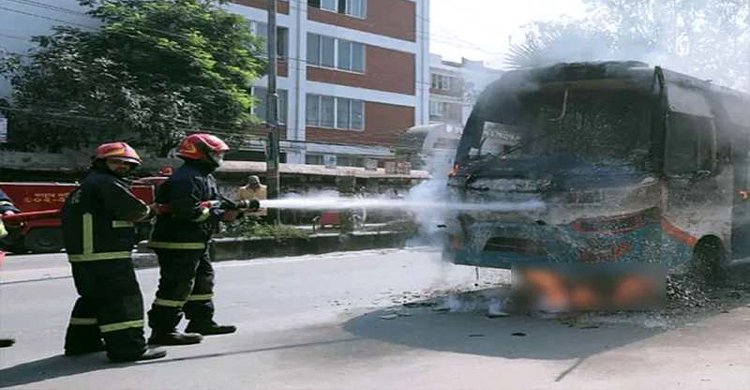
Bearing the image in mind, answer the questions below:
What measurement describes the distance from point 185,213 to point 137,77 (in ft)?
61.0

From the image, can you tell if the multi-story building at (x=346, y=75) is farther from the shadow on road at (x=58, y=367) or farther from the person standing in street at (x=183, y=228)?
the shadow on road at (x=58, y=367)

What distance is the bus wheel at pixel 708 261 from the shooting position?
27.0 feet

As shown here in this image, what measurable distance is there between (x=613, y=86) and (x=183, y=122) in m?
17.3

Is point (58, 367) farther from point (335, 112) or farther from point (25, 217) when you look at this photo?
point (335, 112)

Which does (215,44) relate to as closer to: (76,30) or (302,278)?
(76,30)

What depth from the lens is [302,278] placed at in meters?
11.2

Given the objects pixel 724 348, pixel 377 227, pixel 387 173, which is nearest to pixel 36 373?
pixel 724 348

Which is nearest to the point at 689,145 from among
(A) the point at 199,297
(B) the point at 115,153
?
(A) the point at 199,297

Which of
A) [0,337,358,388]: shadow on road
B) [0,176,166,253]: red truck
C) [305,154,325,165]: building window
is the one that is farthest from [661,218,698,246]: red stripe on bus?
[305,154,325,165]: building window

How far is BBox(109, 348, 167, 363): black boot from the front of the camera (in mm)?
5453

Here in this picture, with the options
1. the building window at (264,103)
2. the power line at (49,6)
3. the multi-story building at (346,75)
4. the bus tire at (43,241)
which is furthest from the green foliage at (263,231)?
the building window at (264,103)

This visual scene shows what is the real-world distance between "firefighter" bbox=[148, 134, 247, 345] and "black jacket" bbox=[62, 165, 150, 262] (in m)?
0.46

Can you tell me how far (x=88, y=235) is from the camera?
5.44 metres

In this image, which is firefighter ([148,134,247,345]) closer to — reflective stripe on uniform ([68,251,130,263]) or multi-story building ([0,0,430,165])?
reflective stripe on uniform ([68,251,130,263])
